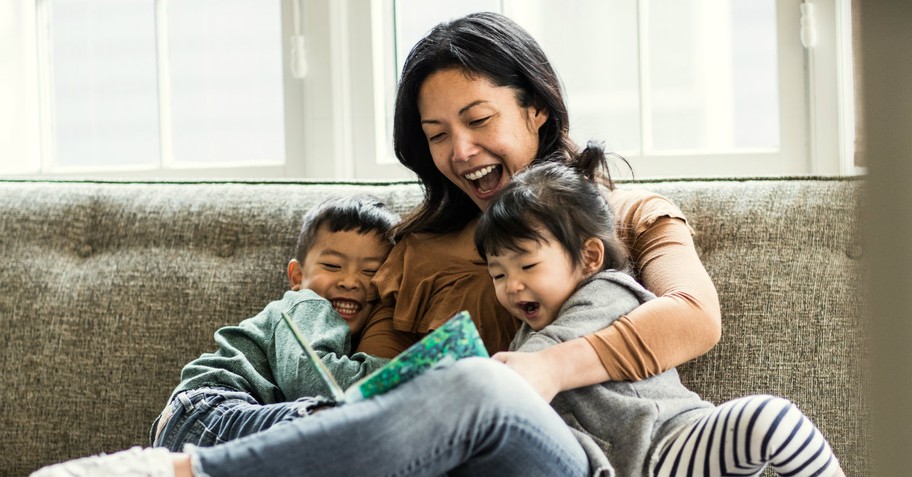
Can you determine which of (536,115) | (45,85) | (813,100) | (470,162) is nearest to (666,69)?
(813,100)

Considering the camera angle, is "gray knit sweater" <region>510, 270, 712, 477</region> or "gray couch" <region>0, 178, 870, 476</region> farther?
"gray couch" <region>0, 178, 870, 476</region>

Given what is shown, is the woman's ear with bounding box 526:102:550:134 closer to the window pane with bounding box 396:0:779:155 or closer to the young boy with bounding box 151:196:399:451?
the young boy with bounding box 151:196:399:451

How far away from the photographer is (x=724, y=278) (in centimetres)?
165

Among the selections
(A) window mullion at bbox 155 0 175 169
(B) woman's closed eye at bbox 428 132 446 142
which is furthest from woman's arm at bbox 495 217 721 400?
(A) window mullion at bbox 155 0 175 169

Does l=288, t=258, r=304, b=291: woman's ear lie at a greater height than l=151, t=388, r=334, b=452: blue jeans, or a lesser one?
greater

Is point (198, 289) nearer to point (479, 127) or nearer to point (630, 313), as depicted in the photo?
point (479, 127)

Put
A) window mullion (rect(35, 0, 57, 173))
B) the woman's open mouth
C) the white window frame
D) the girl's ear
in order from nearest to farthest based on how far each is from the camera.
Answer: the girl's ear
the woman's open mouth
the white window frame
window mullion (rect(35, 0, 57, 173))

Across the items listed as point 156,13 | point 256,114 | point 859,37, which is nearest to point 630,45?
point 256,114

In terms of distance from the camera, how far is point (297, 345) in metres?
1.56

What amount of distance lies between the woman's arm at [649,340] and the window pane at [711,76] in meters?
0.91

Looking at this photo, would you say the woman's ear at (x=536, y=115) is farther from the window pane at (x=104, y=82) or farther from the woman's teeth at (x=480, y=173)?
the window pane at (x=104, y=82)

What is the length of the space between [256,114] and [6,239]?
85 cm

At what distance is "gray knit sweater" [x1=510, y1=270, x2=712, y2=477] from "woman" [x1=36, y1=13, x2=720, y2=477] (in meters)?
0.03

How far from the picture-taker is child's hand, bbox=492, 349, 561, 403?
1271 mm
